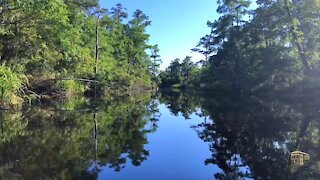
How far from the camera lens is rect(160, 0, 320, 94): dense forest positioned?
32.1 m

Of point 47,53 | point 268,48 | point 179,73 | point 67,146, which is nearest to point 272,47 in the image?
point 268,48

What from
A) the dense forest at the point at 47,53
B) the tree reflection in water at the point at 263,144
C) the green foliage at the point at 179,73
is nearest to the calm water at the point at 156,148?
the tree reflection in water at the point at 263,144

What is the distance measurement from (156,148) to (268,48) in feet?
96.2

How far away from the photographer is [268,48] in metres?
38.4

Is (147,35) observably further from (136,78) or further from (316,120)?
(316,120)

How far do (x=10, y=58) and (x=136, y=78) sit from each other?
3879cm

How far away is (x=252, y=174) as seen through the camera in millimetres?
8234

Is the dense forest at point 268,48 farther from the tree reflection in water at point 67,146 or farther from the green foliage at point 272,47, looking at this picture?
the tree reflection in water at point 67,146

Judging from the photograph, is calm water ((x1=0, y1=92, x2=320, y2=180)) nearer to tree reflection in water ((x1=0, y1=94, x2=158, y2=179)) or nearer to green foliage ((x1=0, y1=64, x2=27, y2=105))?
tree reflection in water ((x1=0, y1=94, x2=158, y2=179))

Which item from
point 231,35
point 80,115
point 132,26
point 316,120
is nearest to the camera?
point 316,120

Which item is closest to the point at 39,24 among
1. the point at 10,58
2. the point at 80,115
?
the point at 10,58

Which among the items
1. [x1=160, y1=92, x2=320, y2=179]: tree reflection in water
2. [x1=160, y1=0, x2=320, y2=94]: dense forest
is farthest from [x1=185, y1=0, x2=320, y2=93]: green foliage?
[x1=160, y1=92, x2=320, y2=179]: tree reflection in water

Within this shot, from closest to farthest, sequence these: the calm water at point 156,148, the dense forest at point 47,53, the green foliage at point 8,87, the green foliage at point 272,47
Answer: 1. the calm water at point 156,148
2. the green foliage at point 8,87
3. the dense forest at point 47,53
4. the green foliage at point 272,47

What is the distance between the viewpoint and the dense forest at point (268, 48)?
32.1 meters
